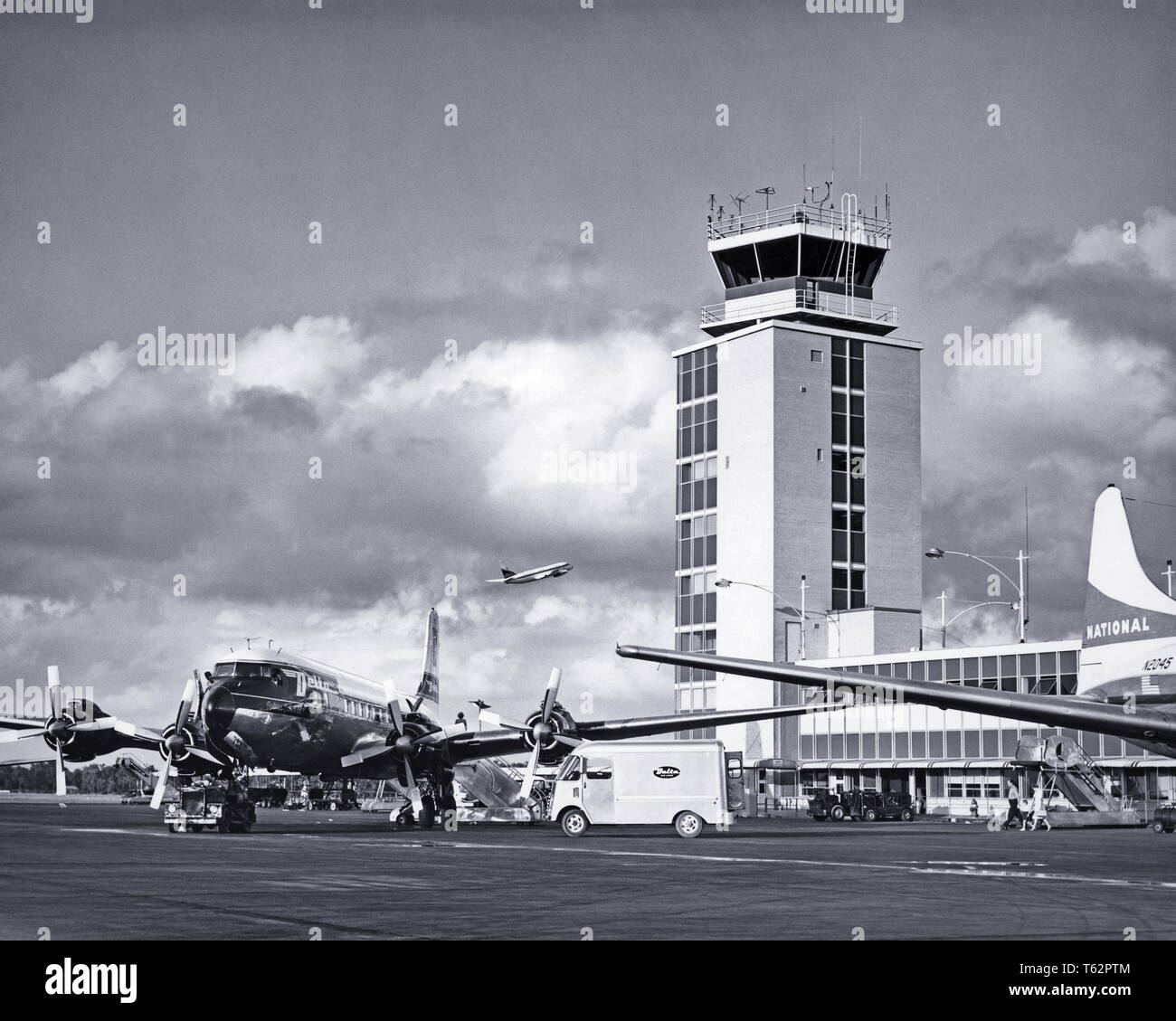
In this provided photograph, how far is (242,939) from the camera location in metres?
14.3

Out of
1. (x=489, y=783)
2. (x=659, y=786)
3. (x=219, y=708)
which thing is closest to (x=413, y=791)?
(x=219, y=708)

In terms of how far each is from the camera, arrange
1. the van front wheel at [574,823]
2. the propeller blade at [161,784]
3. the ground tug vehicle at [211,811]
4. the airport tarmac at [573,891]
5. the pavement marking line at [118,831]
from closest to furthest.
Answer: the airport tarmac at [573,891] < the pavement marking line at [118,831] < the ground tug vehicle at [211,811] < the van front wheel at [574,823] < the propeller blade at [161,784]

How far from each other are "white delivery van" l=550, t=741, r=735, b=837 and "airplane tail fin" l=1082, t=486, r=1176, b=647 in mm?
16880

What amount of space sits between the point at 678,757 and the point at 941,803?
5236cm

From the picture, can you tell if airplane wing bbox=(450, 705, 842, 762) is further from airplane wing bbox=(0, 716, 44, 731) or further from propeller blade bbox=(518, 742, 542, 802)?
airplane wing bbox=(0, 716, 44, 731)

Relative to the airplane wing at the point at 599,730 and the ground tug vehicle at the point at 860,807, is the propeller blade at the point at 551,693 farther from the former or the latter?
the ground tug vehicle at the point at 860,807

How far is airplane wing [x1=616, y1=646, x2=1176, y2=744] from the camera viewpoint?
856 inches

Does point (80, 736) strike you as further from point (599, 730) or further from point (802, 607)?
point (802, 607)

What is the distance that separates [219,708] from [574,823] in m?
11.8

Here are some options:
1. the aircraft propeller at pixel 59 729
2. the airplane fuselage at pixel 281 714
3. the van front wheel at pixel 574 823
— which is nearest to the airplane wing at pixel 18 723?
the aircraft propeller at pixel 59 729

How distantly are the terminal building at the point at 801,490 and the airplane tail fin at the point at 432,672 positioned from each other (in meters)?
32.3

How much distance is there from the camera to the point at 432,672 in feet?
234

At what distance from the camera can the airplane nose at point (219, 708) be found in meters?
43.7
